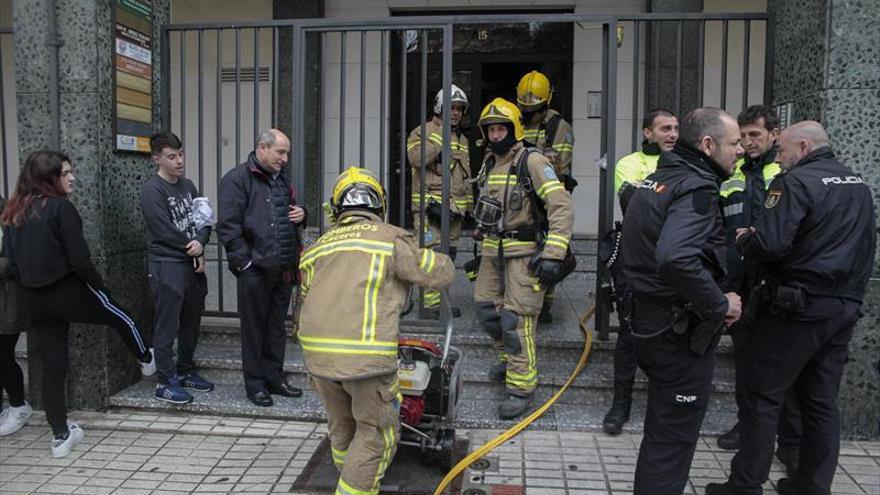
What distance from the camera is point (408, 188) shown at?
324 inches

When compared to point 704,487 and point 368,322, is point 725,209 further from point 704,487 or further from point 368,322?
point 368,322

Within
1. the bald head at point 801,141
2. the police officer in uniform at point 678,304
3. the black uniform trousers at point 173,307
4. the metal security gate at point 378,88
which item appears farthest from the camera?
the metal security gate at point 378,88

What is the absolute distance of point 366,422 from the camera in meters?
3.32

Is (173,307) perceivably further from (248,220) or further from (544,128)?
(544,128)

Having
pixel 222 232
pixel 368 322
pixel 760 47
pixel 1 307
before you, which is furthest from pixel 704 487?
pixel 760 47

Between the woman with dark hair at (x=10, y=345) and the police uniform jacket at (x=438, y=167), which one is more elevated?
the police uniform jacket at (x=438, y=167)

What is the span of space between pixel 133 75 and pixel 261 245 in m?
1.66

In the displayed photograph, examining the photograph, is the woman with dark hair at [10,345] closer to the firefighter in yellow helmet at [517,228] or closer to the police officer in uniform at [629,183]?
the firefighter in yellow helmet at [517,228]

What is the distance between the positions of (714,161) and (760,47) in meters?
5.89

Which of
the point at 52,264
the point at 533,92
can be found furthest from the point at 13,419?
the point at 533,92

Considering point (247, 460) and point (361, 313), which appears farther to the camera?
point (247, 460)

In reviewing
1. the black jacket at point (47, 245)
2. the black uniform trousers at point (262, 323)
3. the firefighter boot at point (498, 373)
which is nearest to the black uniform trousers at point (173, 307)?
the black uniform trousers at point (262, 323)

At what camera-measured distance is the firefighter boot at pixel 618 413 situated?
449 centimetres

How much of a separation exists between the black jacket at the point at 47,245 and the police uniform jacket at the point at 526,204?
2.55 m
